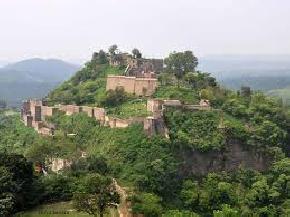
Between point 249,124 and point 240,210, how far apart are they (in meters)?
9.29

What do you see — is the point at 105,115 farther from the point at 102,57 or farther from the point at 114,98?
the point at 102,57

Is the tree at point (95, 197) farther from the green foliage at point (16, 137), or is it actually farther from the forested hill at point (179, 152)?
the green foliage at point (16, 137)

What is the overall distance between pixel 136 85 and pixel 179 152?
29.4 ft

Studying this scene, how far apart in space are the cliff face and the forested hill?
7cm

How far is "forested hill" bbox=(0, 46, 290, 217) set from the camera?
38094 mm

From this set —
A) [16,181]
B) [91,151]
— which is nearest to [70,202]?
[16,181]

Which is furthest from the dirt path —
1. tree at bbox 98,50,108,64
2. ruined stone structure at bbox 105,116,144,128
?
tree at bbox 98,50,108,64

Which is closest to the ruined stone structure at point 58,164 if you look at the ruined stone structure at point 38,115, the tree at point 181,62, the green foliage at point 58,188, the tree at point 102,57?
the green foliage at point 58,188

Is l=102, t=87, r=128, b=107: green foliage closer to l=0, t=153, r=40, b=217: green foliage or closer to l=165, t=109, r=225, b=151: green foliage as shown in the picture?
l=165, t=109, r=225, b=151: green foliage

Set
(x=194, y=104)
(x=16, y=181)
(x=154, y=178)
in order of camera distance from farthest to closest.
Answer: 1. (x=194, y=104)
2. (x=154, y=178)
3. (x=16, y=181)

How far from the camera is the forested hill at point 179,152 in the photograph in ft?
125

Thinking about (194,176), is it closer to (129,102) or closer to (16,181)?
(129,102)

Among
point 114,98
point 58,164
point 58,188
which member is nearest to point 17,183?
point 58,188

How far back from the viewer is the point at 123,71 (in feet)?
181
